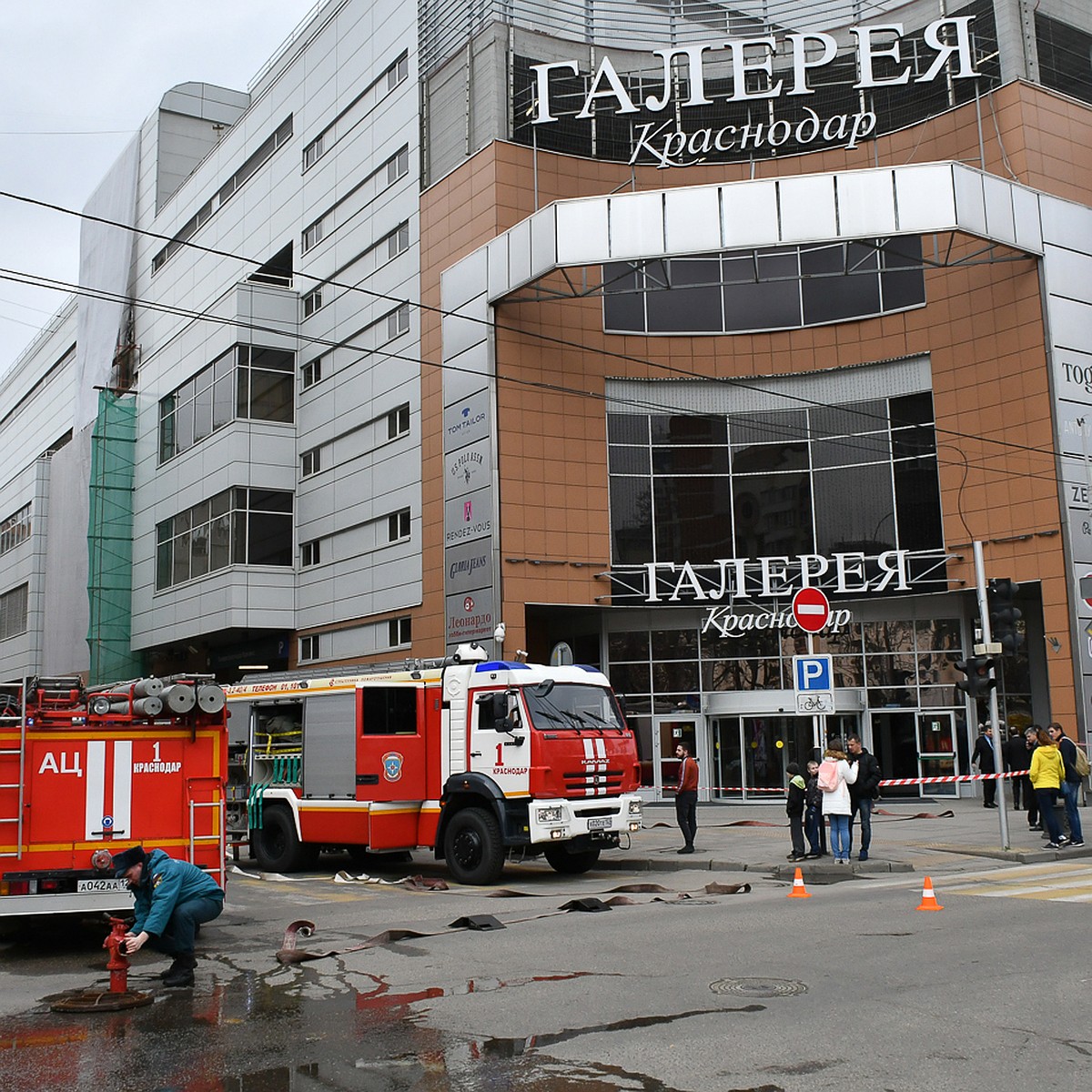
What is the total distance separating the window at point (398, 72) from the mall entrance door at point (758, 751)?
21509mm

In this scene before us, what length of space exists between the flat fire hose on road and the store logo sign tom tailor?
2389 cm

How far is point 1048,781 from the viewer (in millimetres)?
17797

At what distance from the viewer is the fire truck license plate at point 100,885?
1102 centimetres

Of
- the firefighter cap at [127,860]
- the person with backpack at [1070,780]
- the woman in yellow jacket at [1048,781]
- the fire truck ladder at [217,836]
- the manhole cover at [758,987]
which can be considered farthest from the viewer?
the person with backpack at [1070,780]

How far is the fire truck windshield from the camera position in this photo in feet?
52.9

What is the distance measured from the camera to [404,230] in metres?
37.2

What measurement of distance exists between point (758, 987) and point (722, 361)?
88.6ft

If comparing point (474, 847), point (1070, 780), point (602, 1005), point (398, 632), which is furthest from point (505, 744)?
point (398, 632)

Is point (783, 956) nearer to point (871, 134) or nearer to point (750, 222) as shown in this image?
point (750, 222)

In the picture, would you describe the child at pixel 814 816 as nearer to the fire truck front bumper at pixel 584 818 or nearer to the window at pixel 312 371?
the fire truck front bumper at pixel 584 818

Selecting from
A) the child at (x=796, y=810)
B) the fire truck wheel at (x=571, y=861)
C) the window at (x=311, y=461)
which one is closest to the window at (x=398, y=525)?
the window at (x=311, y=461)

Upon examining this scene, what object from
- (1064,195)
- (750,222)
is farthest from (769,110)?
(1064,195)

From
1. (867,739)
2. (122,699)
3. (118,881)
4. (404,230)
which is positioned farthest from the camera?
(404,230)

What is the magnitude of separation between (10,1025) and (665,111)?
102 ft
